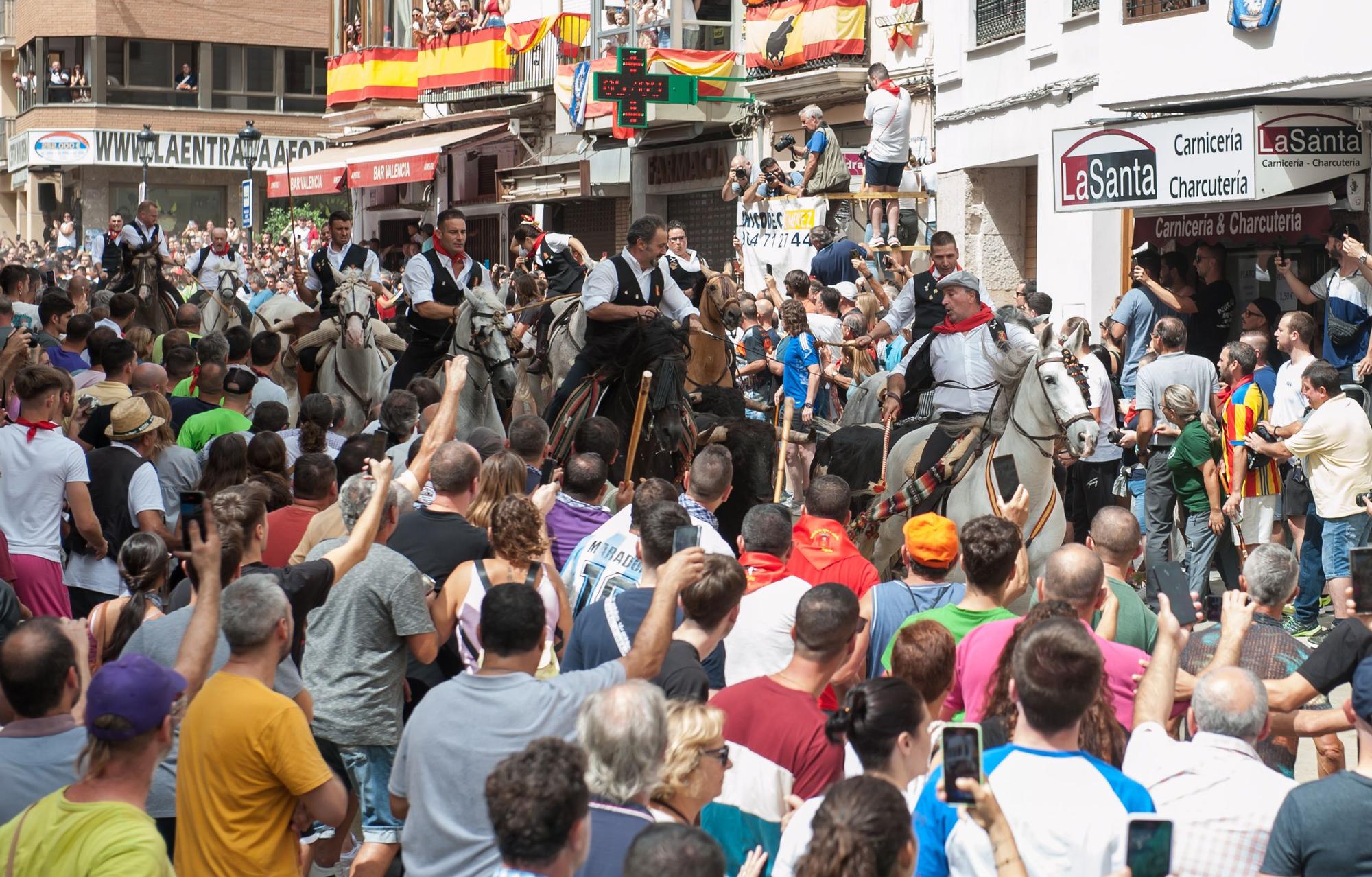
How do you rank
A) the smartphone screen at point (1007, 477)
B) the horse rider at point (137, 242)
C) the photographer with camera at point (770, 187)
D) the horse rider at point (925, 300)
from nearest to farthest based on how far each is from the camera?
the smartphone screen at point (1007, 477) < the horse rider at point (925, 300) < the horse rider at point (137, 242) < the photographer with camera at point (770, 187)

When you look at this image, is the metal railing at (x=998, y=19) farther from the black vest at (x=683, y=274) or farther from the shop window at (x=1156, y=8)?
the black vest at (x=683, y=274)

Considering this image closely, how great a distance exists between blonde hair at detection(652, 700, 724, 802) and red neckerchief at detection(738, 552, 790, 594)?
80.6 inches

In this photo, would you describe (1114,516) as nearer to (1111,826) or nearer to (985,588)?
(985,588)

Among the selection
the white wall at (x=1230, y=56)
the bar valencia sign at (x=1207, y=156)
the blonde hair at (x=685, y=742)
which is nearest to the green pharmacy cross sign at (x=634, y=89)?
the white wall at (x=1230, y=56)

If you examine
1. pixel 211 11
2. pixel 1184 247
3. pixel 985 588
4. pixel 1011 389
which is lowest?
pixel 985 588

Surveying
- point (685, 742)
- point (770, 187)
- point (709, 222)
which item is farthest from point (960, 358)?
point (709, 222)

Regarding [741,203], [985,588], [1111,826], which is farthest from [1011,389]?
[741,203]

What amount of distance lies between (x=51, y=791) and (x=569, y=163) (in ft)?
84.1

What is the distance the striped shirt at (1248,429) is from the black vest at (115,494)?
268 inches

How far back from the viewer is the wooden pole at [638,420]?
35.6 ft

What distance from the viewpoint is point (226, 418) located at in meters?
9.47

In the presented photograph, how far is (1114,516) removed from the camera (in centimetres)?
631

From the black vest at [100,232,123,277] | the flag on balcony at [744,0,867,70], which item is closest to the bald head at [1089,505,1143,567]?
the black vest at [100,232,123,277]

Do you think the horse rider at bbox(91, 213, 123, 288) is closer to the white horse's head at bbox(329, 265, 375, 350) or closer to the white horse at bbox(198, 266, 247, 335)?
the white horse at bbox(198, 266, 247, 335)
